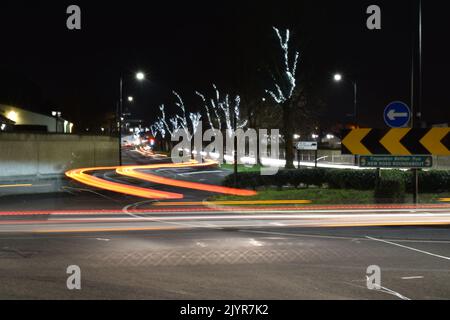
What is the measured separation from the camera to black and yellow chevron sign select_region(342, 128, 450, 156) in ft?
49.7

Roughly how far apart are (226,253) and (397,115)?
7.20 m

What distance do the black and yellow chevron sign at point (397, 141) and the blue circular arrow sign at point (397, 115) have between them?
0.22 meters

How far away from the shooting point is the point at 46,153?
1566 inches

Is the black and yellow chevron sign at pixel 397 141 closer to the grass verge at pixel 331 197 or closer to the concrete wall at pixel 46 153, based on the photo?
the grass verge at pixel 331 197

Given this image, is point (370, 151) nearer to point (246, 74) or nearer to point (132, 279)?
point (132, 279)

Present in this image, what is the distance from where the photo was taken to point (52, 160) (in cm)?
4053

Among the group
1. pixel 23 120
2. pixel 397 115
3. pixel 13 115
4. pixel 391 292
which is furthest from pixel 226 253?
pixel 23 120

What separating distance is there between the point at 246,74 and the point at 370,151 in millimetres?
31114

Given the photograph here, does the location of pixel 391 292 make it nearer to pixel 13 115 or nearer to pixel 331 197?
pixel 331 197

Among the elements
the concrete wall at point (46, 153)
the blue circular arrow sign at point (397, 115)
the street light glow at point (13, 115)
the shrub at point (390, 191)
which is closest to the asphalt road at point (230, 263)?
the blue circular arrow sign at point (397, 115)

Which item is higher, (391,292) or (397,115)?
(397,115)

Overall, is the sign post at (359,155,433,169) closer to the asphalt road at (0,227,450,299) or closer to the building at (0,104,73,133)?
the asphalt road at (0,227,450,299)

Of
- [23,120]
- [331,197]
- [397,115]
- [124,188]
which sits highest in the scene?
[23,120]
